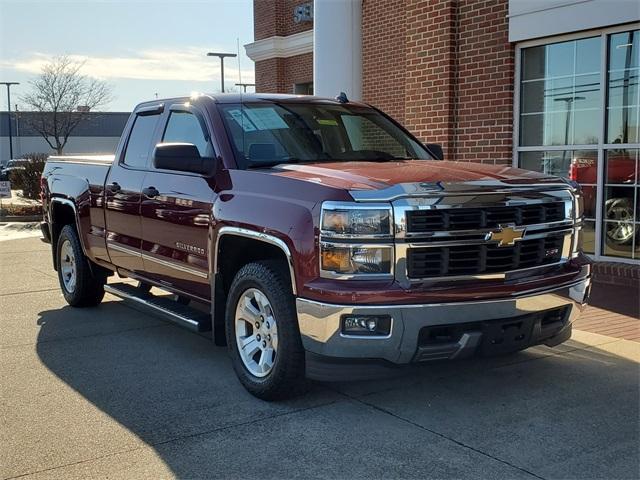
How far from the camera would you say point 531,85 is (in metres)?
8.74

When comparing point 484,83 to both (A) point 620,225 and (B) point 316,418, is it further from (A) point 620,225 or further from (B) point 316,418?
Answer: (B) point 316,418

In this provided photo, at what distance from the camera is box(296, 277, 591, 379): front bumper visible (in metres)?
3.95

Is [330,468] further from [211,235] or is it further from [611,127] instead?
[611,127]

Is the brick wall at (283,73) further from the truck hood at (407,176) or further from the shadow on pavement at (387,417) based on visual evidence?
the truck hood at (407,176)

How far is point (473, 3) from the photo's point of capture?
920cm

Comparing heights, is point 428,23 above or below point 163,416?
above

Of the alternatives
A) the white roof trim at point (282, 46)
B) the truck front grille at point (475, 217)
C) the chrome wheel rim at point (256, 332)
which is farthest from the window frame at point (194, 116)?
the white roof trim at point (282, 46)

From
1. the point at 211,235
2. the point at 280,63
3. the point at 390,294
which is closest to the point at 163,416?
the point at 211,235

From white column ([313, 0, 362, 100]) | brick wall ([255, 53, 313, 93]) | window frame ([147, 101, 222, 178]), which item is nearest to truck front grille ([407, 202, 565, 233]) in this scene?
window frame ([147, 101, 222, 178])

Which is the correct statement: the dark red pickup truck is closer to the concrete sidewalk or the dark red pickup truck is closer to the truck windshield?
the truck windshield

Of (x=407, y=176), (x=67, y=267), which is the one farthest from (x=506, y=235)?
(x=67, y=267)

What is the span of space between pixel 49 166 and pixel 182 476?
539 cm

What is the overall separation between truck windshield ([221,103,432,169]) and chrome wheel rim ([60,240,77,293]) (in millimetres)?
3190

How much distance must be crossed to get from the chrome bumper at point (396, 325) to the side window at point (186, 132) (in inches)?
71.5
